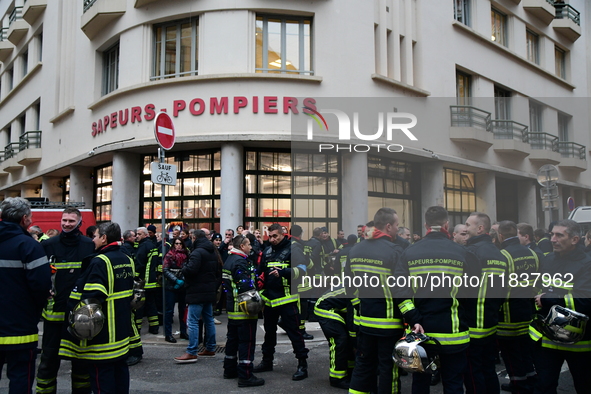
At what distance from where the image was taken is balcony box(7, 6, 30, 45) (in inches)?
994

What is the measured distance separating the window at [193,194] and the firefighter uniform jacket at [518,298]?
1078cm

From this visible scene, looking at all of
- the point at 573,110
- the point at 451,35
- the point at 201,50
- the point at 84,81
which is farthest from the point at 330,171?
the point at 573,110

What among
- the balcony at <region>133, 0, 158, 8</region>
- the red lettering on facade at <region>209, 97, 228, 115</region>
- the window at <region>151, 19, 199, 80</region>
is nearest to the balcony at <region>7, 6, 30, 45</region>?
the balcony at <region>133, 0, 158, 8</region>

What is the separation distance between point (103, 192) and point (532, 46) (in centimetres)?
2056

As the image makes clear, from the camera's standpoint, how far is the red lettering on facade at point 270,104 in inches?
561

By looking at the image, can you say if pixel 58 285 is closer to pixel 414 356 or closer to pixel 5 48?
pixel 414 356

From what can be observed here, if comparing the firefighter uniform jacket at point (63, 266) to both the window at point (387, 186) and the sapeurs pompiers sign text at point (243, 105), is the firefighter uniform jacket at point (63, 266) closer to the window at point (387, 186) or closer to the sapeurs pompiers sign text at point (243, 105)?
the sapeurs pompiers sign text at point (243, 105)

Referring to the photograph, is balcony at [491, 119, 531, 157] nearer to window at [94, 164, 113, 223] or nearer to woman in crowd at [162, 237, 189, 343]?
woman in crowd at [162, 237, 189, 343]

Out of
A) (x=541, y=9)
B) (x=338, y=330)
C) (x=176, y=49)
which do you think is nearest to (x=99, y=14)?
(x=176, y=49)

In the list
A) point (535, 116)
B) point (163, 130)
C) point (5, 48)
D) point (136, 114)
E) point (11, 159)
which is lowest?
point (163, 130)

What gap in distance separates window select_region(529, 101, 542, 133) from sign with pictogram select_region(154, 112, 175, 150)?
18747 mm

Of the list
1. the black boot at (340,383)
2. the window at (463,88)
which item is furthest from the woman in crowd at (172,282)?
the window at (463,88)

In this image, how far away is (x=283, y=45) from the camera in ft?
49.1

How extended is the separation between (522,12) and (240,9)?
47.2ft
